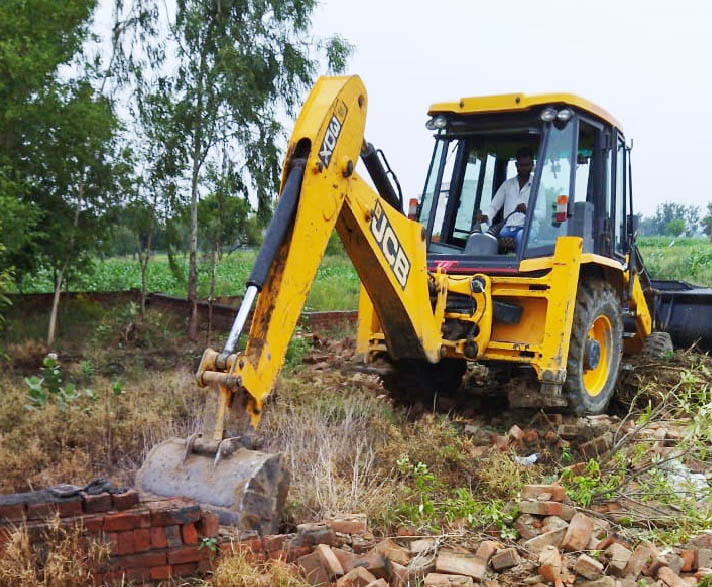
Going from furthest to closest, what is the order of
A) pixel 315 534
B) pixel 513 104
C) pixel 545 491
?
1. pixel 513 104
2. pixel 545 491
3. pixel 315 534

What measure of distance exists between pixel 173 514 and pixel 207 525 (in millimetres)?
194

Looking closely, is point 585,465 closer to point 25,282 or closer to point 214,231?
point 214,231

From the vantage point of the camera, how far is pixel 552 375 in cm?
654

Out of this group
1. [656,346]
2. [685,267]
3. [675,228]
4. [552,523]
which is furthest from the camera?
[675,228]

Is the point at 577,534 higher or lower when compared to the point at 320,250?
lower

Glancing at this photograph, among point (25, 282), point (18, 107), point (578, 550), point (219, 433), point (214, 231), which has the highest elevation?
point (18, 107)

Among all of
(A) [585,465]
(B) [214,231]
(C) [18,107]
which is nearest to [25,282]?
(B) [214,231]

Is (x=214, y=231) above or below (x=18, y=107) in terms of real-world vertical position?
below

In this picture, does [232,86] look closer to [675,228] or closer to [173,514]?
[173,514]

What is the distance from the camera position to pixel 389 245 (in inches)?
233

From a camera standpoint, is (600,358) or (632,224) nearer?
(600,358)

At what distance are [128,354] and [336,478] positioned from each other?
714 cm

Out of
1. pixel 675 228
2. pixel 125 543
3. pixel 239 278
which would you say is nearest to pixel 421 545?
pixel 125 543

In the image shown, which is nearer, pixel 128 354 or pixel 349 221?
pixel 349 221
